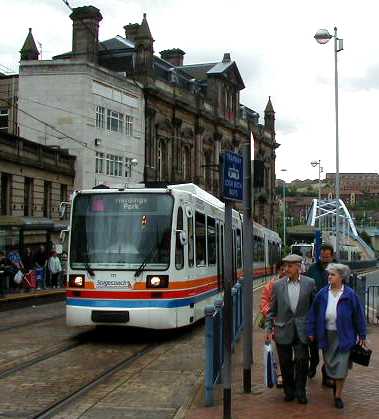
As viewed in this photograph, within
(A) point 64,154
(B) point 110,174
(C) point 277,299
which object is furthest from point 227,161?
(B) point 110,174

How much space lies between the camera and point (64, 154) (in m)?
47.2

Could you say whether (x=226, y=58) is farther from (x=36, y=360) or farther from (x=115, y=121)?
(x=36, y=360)

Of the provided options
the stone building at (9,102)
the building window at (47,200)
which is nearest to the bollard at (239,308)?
the building window at (47,200)

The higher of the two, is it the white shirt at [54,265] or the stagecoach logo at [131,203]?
the stagecoach logo at [131,203]

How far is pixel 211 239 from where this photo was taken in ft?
53.1

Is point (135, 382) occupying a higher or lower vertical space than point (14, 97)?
lower

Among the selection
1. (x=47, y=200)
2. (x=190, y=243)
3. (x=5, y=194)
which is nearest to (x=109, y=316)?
(x=190, y=243)

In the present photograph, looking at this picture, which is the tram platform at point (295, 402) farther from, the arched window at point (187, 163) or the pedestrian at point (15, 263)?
the arched window at point (187, 163)

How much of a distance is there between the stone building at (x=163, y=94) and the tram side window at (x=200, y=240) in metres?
26.1

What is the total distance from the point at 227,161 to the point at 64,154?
40.6 metres

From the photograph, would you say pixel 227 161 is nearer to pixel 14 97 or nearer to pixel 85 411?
pixel 85 411

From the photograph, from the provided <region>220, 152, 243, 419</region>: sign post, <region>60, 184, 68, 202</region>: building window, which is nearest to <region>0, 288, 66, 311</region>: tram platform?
<region>220, 152, 243, 419</region>: sign post

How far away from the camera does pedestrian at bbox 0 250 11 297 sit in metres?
21.7

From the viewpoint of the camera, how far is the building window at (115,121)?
5212 cm
